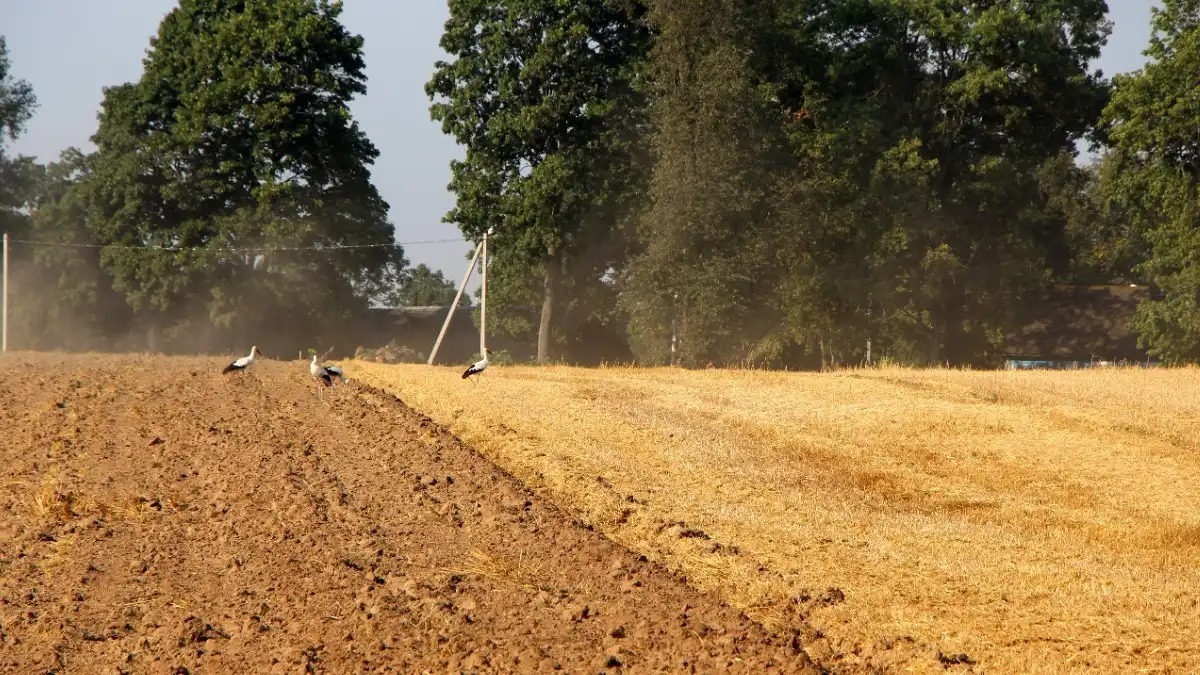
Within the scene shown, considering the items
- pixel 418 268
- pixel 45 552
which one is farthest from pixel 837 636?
pixel 418 268

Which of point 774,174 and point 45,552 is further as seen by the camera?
point 774,174

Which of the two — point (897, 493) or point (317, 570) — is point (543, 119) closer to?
point (897, 493)

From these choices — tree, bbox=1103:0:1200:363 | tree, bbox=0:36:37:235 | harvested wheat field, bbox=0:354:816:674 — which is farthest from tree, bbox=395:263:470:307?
harvested wheat field, bbox=0:354:816:674

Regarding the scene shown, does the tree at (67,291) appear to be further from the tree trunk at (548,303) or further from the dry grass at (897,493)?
the dry grass at (897,493)

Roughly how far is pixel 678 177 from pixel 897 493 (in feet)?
86.4

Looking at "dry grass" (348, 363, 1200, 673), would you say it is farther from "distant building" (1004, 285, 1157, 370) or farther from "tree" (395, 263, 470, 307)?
"tree" (395, 263, 470, 307)

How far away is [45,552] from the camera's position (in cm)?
1207

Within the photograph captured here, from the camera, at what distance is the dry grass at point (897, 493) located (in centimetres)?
903

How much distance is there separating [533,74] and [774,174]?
9258mm

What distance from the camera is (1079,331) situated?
60.1 m

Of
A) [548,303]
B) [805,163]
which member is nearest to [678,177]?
[805,163]

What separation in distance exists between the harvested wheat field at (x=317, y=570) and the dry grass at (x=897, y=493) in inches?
30.1

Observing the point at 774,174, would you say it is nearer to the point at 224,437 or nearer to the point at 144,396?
the point at 144,396

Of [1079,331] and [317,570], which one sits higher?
[1079,331]
